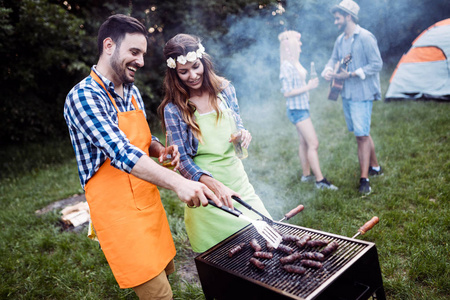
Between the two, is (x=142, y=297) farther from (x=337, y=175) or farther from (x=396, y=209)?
(x=337, y=175)

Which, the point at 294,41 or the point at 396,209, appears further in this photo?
the point at 294,41

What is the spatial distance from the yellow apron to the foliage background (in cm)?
559

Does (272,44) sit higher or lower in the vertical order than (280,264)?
higher

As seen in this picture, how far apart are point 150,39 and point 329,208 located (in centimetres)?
887

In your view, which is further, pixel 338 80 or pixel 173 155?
pixel 338 80

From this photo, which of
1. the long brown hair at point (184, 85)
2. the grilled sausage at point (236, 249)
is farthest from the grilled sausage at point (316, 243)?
the long brown hair at point (184, 85)

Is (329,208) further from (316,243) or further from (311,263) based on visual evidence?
(311,263)

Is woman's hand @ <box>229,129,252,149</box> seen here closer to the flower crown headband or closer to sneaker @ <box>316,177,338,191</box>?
the flower crown headband

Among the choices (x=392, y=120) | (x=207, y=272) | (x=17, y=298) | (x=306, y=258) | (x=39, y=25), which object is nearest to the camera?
(x=306, y=258)

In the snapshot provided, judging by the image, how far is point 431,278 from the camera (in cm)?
276

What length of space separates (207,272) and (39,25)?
8.64 m

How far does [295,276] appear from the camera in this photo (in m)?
1.90

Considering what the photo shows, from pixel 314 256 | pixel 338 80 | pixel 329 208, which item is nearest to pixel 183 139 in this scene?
pixel 314 256

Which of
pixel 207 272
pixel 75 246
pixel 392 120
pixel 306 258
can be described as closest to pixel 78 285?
pixel 75 246
